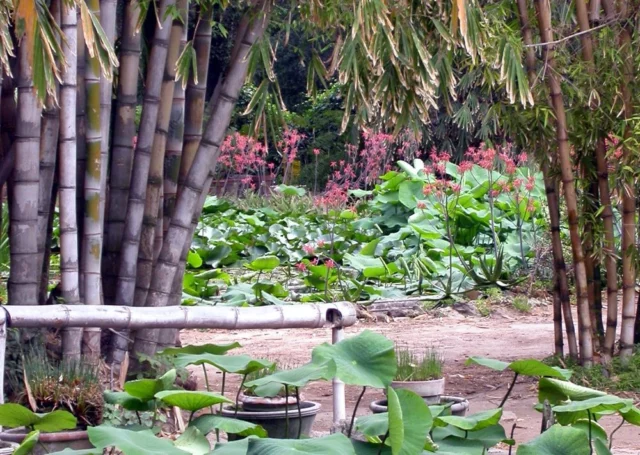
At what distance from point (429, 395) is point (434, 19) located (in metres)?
1.97

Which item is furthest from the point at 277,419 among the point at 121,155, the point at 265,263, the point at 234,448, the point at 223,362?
the point at 265,263

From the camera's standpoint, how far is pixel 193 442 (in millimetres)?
2072

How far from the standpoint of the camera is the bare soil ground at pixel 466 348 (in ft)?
15.9

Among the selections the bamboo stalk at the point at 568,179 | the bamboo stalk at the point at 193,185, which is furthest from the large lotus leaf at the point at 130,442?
the bamboo stalk at the point at 568,179

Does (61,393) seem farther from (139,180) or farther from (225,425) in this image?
(225,425)

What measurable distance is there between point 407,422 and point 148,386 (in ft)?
2.10

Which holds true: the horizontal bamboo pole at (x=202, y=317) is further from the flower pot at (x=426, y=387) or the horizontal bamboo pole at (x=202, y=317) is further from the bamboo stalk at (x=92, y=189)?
the bamboo stalk at (x=92, y=189)

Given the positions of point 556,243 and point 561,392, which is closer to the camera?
point 561,392

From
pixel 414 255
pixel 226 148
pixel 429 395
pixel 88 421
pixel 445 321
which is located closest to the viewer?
pixel 88 421

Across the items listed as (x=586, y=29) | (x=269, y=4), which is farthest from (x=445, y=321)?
(x=269, y=4)

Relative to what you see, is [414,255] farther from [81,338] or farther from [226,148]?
[81,338]

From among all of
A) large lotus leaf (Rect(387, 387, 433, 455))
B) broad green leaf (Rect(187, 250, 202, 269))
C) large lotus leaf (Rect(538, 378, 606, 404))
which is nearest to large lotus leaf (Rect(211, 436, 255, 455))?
large lotus leaf (Rect(387, 387, 433, 455))

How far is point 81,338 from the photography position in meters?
4.47

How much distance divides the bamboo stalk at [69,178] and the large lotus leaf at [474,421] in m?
2.45
